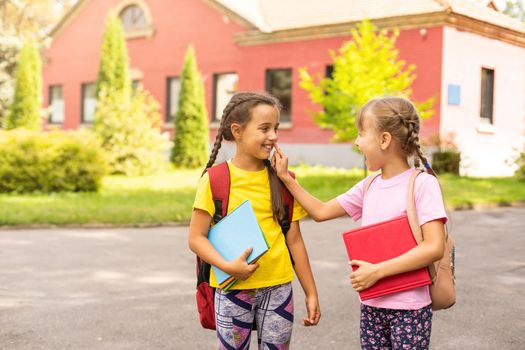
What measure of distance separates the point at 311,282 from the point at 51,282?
4218mm

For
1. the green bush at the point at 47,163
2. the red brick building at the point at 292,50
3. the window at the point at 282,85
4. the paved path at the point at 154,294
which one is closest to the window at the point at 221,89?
the red brick building at the point at 292,50

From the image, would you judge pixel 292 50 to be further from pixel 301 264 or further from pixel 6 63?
pixel 301 264

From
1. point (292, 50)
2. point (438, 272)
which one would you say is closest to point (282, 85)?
point (292, 50)

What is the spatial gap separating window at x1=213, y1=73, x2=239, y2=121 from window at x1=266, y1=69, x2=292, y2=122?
5.23 feet

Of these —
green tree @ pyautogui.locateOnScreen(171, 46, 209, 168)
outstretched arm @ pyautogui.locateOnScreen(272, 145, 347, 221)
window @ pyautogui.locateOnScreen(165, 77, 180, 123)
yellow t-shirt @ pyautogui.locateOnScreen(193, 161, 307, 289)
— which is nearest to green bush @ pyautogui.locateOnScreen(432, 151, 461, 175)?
green tree @ pyautogui.locateOnScreen(171, 46, 209, 168)

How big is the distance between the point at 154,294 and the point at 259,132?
11.8ft

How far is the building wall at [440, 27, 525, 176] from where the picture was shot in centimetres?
2109

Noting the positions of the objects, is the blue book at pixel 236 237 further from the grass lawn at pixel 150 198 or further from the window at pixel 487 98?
the window at pixel 487 98

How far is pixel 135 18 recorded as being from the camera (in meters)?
29.0

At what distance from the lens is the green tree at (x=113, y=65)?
21.8 m

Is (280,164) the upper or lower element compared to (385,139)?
lower

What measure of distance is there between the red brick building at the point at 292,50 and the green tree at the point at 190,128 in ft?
6.88

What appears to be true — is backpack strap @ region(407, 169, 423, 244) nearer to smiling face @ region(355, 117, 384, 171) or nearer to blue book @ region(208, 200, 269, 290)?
smiling face @ region(355, 117, 384, 171)

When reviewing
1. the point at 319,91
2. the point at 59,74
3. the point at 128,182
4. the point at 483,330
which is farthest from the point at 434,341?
the point at 59,74
